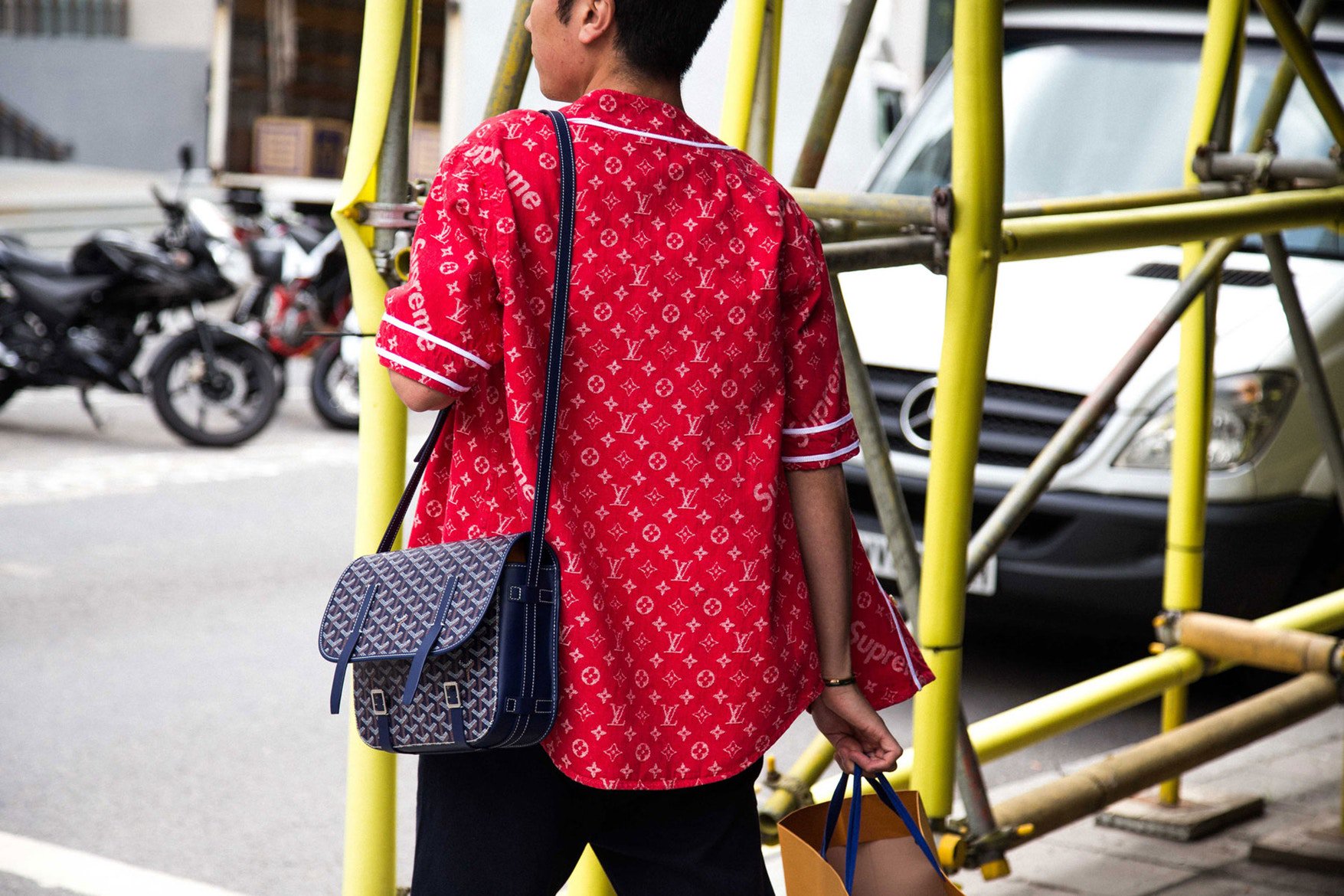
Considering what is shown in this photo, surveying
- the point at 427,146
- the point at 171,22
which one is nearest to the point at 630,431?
the point at 427,146

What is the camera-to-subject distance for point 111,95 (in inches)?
1037

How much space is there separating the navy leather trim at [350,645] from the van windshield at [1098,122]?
163 inches

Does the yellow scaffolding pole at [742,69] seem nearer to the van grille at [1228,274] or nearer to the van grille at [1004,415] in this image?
the van grille at [1004,415]

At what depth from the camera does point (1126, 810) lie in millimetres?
3803

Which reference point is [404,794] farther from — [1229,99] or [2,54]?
[2,54]

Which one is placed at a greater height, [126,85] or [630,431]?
[630,431]

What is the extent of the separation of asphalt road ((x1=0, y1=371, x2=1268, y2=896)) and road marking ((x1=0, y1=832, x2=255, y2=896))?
25mm

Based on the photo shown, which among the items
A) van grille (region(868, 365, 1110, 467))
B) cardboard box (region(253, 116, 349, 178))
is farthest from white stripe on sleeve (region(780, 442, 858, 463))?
cardboard box (region(253, 116, 349, 178))

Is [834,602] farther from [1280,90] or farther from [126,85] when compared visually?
[126,85]

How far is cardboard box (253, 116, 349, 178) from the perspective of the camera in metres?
14.0

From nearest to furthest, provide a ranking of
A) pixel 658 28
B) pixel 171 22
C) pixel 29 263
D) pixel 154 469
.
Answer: pixel 658 28, pixel 154 469, pixel 29 263, pixel 171 22

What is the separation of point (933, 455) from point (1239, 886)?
1.55m

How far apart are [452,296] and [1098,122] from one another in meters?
4.57

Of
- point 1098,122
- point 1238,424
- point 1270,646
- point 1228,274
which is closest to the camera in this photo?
point 1270,646
